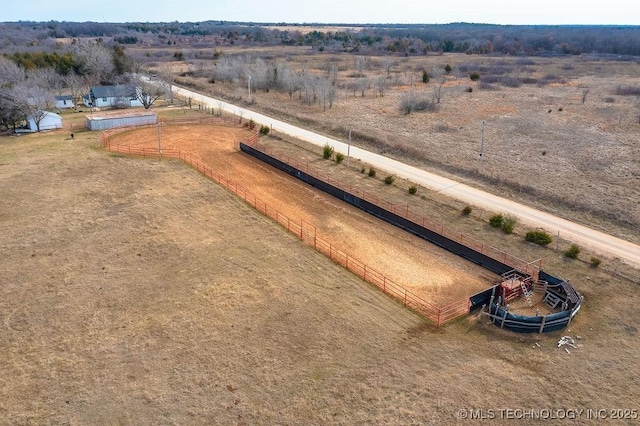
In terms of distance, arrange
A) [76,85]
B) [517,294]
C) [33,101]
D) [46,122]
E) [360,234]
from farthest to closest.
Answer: [76,85] < [46,122] < [33,101] < [360,234] < [517,294]

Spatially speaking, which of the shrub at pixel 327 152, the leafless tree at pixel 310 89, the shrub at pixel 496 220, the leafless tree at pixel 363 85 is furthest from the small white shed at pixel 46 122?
the shrub at pixel 496 220

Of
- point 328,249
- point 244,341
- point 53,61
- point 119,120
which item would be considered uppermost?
point 53,61

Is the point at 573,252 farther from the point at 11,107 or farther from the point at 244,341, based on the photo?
the point at 11,107

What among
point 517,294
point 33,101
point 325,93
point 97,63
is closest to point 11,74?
point 33,101

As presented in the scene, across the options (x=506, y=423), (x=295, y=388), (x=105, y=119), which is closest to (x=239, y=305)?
(x=295, y=388)

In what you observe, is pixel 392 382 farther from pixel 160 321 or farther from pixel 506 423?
pixel 160 321

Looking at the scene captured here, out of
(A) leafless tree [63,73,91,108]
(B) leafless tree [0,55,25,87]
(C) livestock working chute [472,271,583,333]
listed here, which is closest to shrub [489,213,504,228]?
(C) livestock working chute [472,271,583,333]

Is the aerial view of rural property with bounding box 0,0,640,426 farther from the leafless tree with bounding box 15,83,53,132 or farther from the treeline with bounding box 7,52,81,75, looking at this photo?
the treeline with bounding box 7,52,81,75
